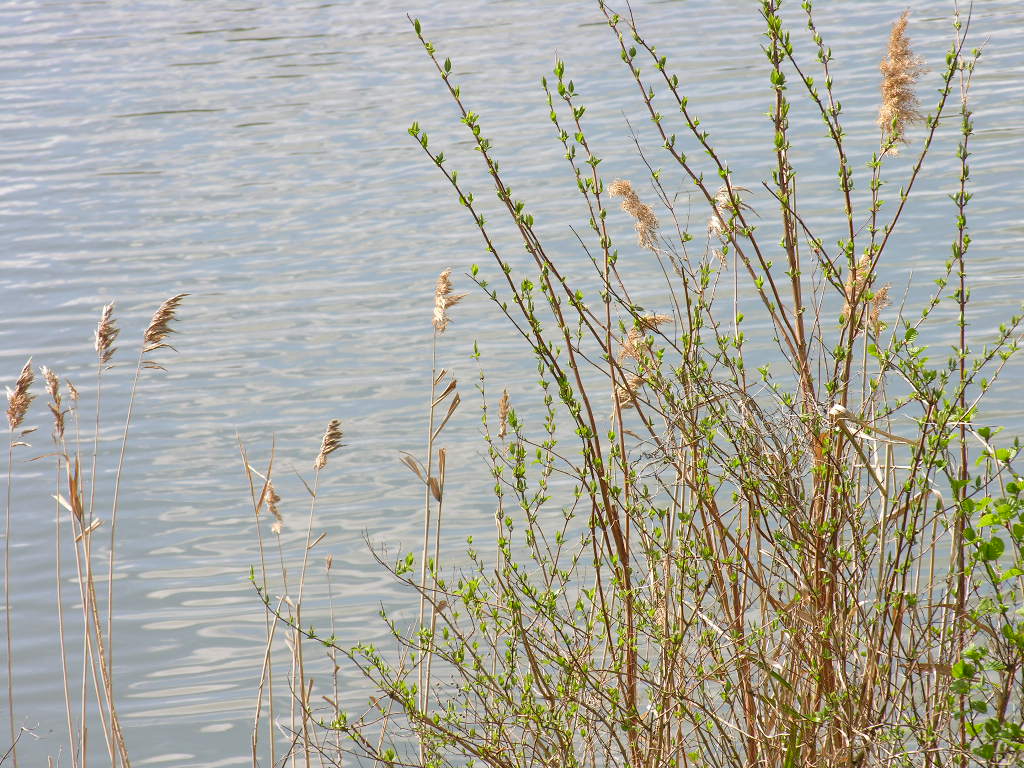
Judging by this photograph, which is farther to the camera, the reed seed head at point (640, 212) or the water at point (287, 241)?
the water at point (287, 241)

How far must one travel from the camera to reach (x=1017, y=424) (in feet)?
19.5

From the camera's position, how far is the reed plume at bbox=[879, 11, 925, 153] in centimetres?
281

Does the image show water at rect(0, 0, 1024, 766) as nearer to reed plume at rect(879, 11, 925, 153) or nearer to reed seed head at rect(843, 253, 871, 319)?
reed seed head at rect(843, 253, 871, 319)

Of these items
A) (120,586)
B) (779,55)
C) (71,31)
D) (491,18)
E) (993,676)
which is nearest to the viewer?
(779,55)

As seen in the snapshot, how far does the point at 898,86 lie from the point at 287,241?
7.49 metres

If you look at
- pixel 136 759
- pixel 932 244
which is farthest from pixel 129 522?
pixel 932 244

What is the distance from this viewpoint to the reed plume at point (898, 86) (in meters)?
2.81

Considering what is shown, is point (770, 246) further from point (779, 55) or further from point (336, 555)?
point (779, 55)

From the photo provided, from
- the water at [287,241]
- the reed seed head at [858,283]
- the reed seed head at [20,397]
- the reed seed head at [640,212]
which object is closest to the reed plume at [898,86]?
the reed seed head at [858,283]

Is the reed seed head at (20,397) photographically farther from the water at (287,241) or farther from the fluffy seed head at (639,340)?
the fluffy seed head at (639,340)

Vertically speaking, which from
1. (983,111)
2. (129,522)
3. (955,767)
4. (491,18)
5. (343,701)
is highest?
(491,18)

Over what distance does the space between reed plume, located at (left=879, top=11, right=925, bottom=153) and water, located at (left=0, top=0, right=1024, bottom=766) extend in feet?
10.1

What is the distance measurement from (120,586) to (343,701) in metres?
1.48

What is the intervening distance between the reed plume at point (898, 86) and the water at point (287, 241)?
3.08 meters
